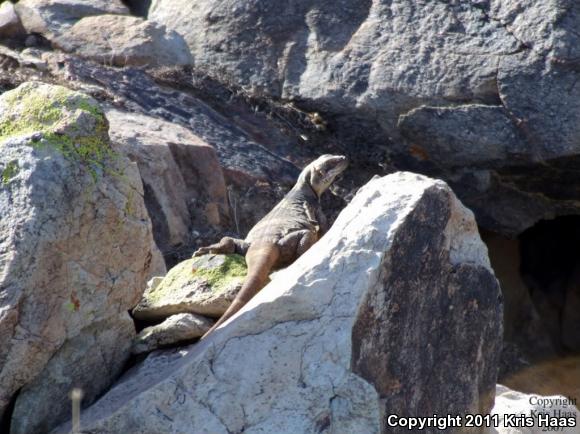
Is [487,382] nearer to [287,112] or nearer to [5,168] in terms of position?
[5,168]

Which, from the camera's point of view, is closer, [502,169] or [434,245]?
[434,245]

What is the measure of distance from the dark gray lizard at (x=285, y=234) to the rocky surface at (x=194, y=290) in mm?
102

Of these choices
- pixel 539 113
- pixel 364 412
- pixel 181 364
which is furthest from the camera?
pixel 539 113

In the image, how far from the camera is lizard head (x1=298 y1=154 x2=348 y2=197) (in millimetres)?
8180

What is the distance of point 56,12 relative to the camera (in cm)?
1020

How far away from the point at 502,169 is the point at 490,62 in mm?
855

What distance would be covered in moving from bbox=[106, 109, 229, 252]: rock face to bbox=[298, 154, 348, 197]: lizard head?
0.69 meters

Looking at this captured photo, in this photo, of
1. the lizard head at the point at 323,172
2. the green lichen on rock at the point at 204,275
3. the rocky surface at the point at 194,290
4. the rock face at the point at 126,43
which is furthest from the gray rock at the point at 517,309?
the rocky surface at the point at 194,290

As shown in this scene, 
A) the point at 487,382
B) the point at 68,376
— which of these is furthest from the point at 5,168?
the point at 487,382

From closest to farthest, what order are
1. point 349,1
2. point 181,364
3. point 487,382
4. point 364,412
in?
point 364,412 → point 181,364 → point 487,382 → point 349,1

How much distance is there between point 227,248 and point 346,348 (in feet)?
7.12

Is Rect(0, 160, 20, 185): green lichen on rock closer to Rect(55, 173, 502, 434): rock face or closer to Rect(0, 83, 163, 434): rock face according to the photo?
Rect(0, 83, 163, 434): rock face

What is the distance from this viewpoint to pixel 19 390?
486cm

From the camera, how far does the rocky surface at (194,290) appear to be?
5555mm
